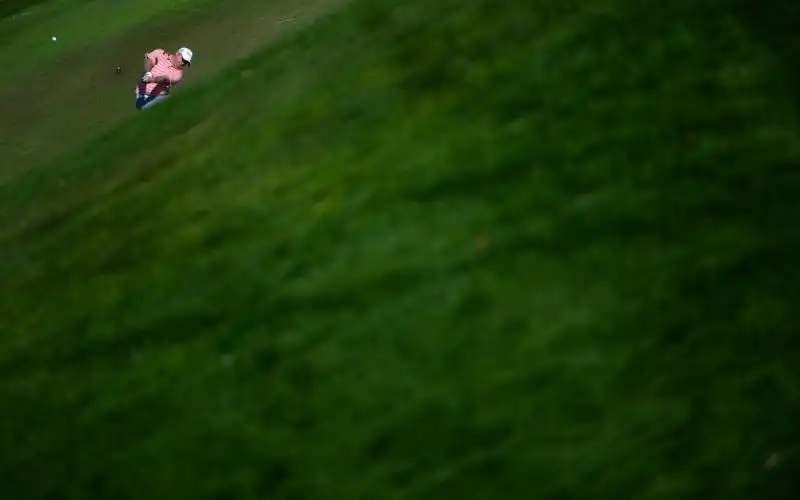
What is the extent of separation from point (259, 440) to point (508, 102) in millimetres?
1043

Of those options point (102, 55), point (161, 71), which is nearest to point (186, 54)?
point (161, 71)

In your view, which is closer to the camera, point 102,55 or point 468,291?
point 468,291

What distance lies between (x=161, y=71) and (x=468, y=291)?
6.15ft

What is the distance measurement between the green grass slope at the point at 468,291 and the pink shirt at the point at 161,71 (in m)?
0.95

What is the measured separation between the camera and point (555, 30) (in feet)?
6.21

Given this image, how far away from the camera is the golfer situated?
2.88 meters

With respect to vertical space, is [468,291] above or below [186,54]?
below

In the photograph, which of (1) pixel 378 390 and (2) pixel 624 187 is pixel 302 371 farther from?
(2) pixel 624 187

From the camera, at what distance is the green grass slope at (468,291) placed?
1553 millimetres

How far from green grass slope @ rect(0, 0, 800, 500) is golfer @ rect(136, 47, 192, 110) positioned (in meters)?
0.94

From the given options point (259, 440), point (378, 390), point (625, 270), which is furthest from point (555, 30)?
point (259, 440)

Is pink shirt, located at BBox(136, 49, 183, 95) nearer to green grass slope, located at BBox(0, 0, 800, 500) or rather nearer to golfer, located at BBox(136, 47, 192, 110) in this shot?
golfer, located at BBox(136, 47, 192, 110)

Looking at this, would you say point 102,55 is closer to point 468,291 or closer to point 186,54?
point 186,54

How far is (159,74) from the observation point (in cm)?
288
